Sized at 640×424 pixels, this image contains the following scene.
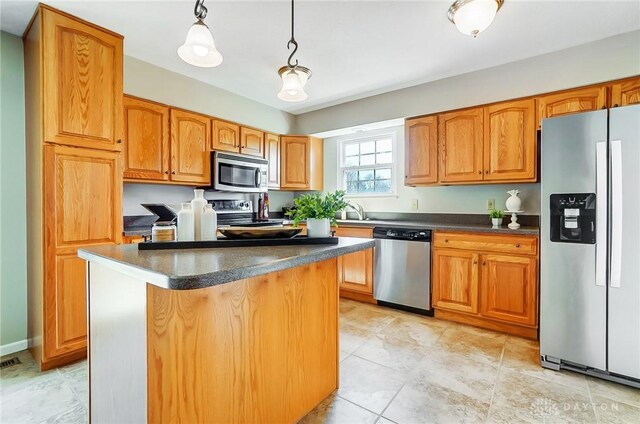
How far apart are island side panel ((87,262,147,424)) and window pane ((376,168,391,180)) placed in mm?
3374

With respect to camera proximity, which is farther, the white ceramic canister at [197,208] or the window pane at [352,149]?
the window pane at [352,149]

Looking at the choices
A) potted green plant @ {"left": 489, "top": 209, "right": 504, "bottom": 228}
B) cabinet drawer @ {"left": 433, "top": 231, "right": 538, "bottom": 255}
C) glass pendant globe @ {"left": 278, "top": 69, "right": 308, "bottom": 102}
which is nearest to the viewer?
glass pendant globe @ {"left": 278, "top": 69, "right": 308, "bottom": 102}

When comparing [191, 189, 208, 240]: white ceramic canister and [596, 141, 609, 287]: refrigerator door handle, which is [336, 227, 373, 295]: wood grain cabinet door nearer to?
[596, 141, 609, 287]: refrigerator door handle

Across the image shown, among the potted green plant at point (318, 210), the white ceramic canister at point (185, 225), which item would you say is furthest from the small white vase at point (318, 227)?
the white ceramic canister at point (185, 225)

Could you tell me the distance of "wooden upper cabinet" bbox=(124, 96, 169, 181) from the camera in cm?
270

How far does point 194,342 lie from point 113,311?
0.36 m

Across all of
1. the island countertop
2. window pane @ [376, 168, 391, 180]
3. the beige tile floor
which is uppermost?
window pane @ [376, 168, 391, 180]

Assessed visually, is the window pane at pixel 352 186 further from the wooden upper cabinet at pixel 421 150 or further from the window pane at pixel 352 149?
the wooden upper cabinet at pixel 421 150

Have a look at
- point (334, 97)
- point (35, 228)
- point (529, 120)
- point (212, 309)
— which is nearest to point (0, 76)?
point (35, 228)

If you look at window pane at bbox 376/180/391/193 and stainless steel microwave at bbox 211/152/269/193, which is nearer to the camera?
stainless steel microwave at bbox 211/152/269/193

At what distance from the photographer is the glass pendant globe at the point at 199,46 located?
1.40 metres

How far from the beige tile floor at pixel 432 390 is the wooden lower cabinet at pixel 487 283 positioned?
9.1 inches

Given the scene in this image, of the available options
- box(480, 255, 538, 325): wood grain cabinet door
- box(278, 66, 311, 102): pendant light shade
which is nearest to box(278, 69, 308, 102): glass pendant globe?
box(278, 66, 311, 102): pendant light shade

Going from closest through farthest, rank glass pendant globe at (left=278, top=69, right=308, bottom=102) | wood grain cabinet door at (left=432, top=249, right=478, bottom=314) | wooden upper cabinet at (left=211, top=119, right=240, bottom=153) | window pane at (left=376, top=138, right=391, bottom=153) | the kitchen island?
the kitchen island < glass pendant globe at (left=278, top=69, right=308, bottom=102) < wood grain cabinet door at (left=432, top=249, right=478, bottom=314) < wooden upper cabinet at (left=211, top=119, right=240, bottom=153) < window pane at (left=376, top=138, right=391, bottom=153)
